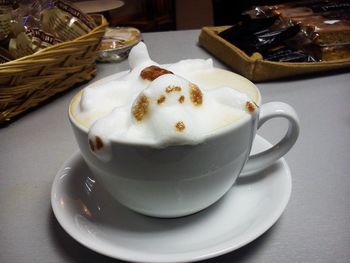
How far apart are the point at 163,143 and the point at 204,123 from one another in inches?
2.0

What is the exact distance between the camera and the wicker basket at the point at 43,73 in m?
0.72

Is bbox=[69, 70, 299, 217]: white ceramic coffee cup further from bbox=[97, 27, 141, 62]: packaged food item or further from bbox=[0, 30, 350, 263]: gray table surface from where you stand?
bbox=[97, 27, 141, 62]: packaged food item

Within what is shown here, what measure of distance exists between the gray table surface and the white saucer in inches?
1.2

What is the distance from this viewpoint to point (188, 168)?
15.0 inches

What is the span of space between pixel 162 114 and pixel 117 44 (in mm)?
767

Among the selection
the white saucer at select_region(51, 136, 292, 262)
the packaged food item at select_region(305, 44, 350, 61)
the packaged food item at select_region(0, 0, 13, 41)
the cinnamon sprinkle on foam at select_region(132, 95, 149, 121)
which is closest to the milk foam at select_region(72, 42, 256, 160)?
the cinnamon sprinkle on foam at select_region(132, 95, 149, 121)

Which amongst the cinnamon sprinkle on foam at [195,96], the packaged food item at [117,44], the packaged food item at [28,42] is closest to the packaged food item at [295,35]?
the packaged food item at [117,44]

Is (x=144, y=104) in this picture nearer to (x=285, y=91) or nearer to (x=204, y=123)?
(x=204, y=123)

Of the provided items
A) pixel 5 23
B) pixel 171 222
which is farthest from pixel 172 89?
pixel 5 23

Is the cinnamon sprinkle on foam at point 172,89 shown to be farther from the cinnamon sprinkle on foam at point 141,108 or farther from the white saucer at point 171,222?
the white saucer at point 171,222

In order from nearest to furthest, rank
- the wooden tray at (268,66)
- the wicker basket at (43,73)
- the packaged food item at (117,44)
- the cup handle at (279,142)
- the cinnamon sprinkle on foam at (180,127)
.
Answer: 1. the cinnamon sprinkle on foam at (180,127)
2. the cup handle at (279,142)
3. the wicker basket at (43,73)
4. the wooden tray at (268,66)
5. the packaged food item at (117,44)

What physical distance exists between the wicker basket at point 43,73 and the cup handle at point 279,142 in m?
0.47

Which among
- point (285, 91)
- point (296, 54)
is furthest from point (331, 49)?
point (285, 91)

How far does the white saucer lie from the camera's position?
39cm
